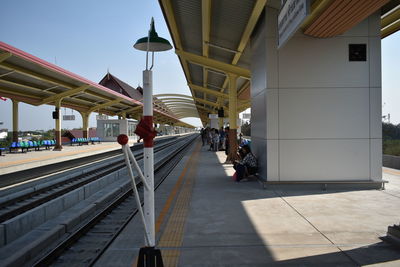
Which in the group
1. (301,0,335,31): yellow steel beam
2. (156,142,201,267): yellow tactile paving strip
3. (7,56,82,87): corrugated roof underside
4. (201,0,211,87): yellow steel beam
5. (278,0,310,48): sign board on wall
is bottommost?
(156,142,201,267): yellow tactile paving strip

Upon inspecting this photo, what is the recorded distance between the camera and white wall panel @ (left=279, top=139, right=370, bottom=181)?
7727 millimetres

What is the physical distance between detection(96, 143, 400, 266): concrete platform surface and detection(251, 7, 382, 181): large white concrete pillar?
0.69 metres

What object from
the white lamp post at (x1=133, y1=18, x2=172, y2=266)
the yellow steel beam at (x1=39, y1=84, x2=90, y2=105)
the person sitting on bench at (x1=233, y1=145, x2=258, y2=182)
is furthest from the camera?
the yellow steel beam at (x1=39, y1=84, x2=90, y2=105)

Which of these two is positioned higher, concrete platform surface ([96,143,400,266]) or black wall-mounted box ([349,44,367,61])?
black wall-mounted box ([349,44,367,61])

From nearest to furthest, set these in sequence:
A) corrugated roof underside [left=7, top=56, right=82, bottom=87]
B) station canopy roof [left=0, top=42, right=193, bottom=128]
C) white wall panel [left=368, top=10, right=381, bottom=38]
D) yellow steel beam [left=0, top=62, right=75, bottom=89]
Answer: white wall panel [left=368, top=10, right=381, bottom=38], station canopy roof [left=0, top=42, right=193, bottom=128], corrugated roof underside [left=7, top=56, right=82, bottom=87], yellow steel beam [left=0, top=62, right=75, bottom=89]

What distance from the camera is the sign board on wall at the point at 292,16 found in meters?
3.88

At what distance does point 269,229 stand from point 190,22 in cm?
686

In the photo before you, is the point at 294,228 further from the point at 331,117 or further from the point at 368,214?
the point at 331,117

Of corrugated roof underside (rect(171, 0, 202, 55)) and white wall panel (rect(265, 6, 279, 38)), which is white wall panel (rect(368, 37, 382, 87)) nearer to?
white wall panel (rect(265, 6, 279, 38))

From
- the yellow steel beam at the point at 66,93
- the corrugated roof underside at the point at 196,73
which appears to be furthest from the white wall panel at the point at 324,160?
the yellow steel beam at the point at 66,93

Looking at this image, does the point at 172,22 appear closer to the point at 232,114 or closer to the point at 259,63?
the point at 259,63

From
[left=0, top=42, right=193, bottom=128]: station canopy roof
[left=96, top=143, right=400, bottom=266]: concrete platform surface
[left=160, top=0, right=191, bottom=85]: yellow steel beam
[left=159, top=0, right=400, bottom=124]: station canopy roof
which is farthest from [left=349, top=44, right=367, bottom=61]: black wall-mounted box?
[left=0, top=42, right=193, bottom=128]: station canopy roof

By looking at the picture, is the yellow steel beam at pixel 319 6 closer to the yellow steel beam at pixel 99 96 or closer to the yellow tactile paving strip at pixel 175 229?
the yellow tactile paving strip at pixel 175 229

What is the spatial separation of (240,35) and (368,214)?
6579 millimetres
